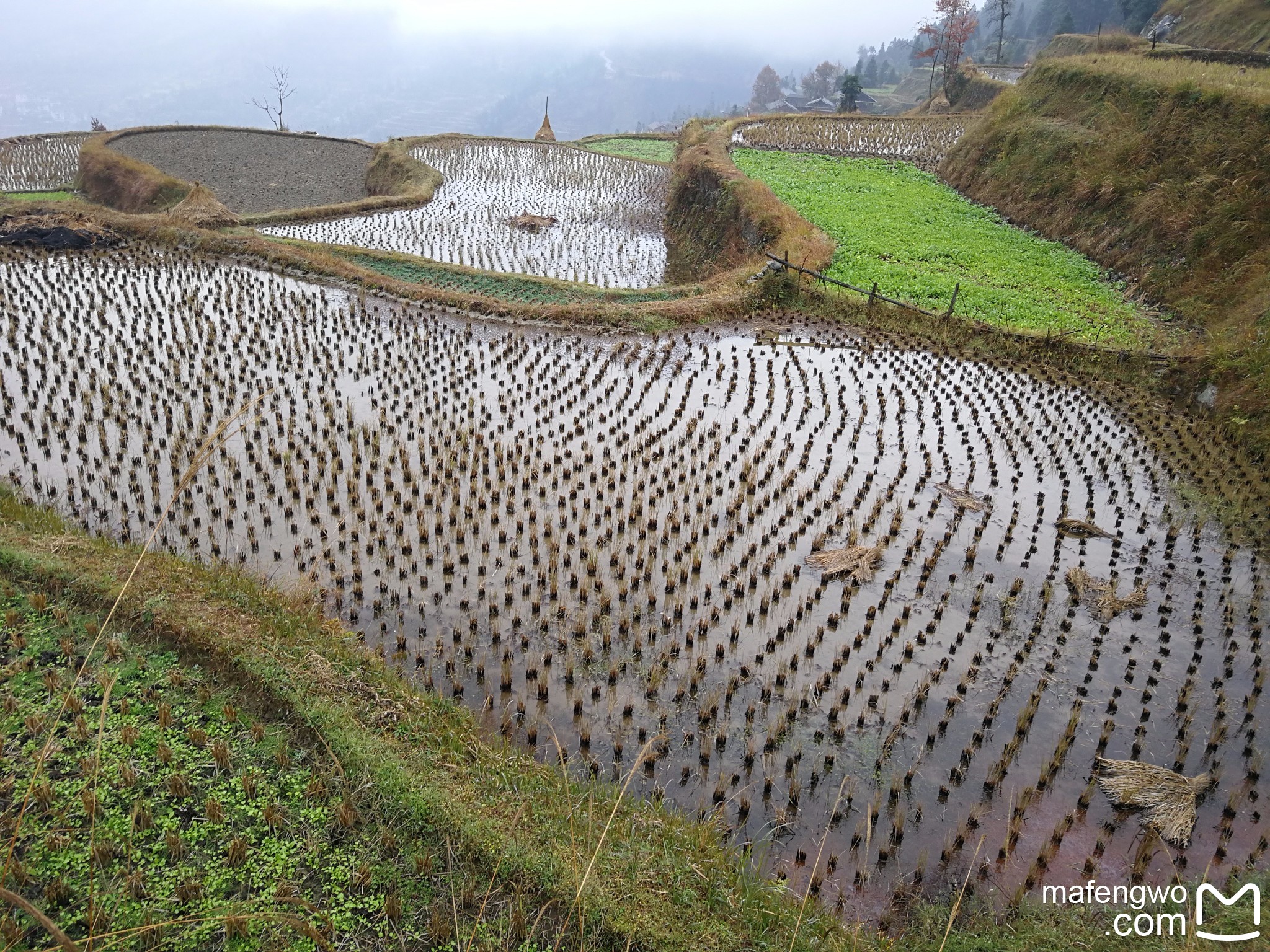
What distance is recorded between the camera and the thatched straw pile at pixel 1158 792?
4.29 meters

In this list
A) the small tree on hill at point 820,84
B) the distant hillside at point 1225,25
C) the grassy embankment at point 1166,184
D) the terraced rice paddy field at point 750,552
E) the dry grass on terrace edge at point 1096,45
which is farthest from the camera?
the small tree on hill at point 820,84

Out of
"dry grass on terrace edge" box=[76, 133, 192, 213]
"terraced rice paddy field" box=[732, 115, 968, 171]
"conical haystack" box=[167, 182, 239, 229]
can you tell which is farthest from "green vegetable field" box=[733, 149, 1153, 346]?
"dry grass on terrace edge" box=[76, 133, 192, 213]

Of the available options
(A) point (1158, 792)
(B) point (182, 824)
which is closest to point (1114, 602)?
(A) point (1158, 792)

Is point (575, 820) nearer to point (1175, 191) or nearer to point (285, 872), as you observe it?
point (285, 872)

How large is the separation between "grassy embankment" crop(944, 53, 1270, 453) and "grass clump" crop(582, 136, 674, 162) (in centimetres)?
1313

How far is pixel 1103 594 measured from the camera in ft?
20.5

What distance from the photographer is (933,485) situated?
800 centimetres

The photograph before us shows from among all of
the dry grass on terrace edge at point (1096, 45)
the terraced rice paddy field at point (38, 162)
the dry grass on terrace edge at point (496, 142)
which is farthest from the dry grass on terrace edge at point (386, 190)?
the dry grass on terrace edge at point (1096, 45)

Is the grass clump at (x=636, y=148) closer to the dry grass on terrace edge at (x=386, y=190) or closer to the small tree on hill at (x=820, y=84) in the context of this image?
the dry grass on terrace edge at (x=386, y=190)

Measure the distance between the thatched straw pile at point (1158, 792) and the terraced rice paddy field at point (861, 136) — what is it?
Result: 26499 mm

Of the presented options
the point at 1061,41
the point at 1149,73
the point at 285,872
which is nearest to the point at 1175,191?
the point at 1149,73

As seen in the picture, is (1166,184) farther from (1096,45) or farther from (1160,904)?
(1096,45)

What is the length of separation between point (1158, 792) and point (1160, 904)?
79 centimetres

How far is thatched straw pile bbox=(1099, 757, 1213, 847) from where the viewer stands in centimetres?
429
